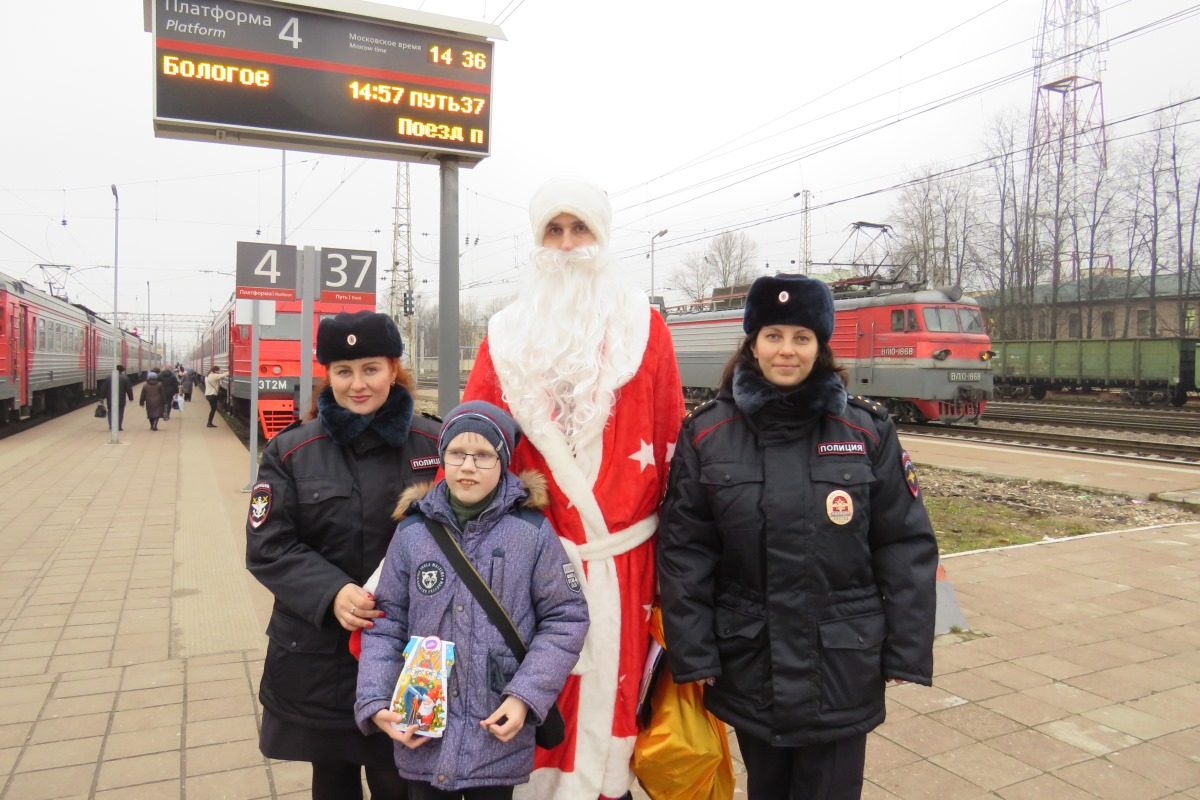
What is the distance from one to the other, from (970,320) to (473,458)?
58.9 feet

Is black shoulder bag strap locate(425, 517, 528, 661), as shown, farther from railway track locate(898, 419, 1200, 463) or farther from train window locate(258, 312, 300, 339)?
railway track locate(898, 419, 1200, 463)

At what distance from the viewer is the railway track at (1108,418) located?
645 inches

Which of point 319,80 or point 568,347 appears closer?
point 568,347

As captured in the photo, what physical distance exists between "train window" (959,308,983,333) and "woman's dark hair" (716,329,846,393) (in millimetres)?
16898

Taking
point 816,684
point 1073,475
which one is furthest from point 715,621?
point 1073,475

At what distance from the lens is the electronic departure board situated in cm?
603

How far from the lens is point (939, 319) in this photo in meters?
17.1

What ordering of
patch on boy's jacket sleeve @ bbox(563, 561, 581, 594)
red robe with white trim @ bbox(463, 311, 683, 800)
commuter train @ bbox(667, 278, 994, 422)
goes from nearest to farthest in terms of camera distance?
patch on boy's jacket sleeve @ bbox(563, 561, 581, 594) < red robe with white trim @ bbox(463, 311, 683, 800) < commuter train @ bbox(667, 278, 994, 422)

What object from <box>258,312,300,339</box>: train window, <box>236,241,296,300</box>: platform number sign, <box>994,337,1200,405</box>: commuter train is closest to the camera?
<box>236,241,296,300</box>: platform number sign

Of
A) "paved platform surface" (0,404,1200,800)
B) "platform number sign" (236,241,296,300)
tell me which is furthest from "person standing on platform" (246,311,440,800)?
"platform number sign" (236,241,296,300)

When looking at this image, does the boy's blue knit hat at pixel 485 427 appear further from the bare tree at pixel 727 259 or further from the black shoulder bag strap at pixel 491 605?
the bare tree at pixel 727 259

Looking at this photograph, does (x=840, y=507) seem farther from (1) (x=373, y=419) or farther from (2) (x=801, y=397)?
(1) (x=373, y=419)

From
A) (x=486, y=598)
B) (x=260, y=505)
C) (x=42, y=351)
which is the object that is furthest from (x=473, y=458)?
(x=42, y=351)

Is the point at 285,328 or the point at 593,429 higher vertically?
the point at 285,328
